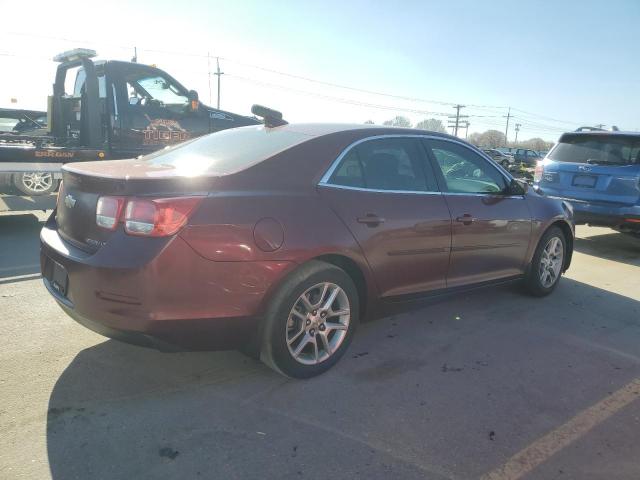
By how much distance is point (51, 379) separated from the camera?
2930 millimetres

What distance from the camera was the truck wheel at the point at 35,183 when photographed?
24.6ft

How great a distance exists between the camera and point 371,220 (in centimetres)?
324

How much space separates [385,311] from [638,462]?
1654 millimetres

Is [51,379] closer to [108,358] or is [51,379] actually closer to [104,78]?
[108,358]

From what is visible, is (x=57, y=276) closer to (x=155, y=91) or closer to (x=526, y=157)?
(x=155, y=91)

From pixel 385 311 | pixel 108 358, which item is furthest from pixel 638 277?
pixel 108 358

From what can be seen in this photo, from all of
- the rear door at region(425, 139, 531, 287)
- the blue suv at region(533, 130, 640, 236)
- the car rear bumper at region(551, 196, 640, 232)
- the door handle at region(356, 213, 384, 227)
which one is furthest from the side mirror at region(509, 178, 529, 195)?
the car rear bumper at region(551, 196, 640, 232)

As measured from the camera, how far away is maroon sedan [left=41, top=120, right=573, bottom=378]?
99.7 inches

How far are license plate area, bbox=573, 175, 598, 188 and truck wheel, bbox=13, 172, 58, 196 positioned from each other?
8015mm

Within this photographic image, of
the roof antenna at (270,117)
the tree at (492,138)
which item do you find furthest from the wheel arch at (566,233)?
the tree at (492,138)

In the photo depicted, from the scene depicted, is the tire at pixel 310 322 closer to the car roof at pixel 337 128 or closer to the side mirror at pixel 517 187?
the car roof at pixel 337 128

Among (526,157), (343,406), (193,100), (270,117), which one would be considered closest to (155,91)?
(193,100)

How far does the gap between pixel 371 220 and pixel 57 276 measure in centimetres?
196

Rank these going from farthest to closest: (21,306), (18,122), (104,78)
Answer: (18,122) < (104,78) < (21,306)
